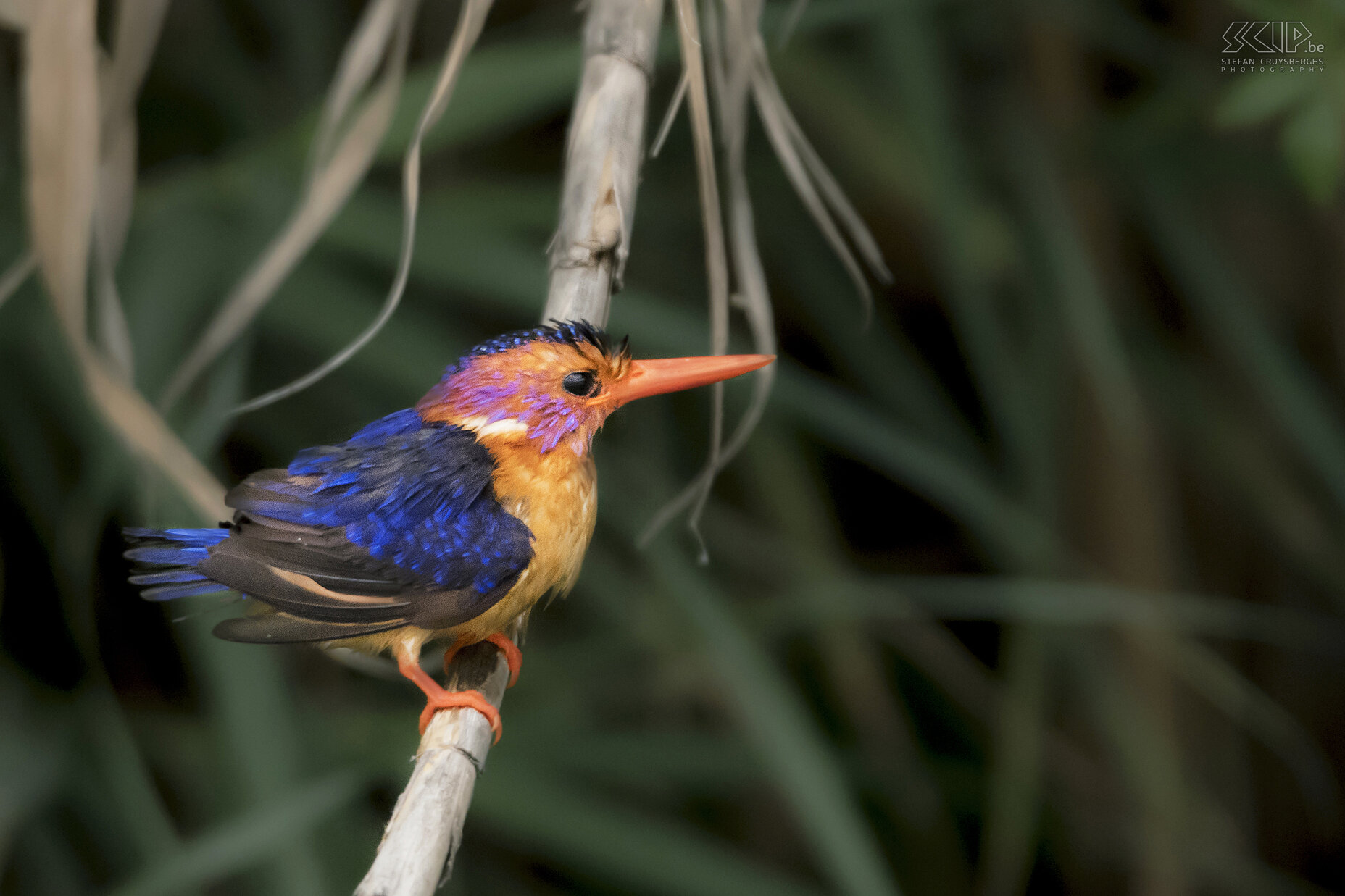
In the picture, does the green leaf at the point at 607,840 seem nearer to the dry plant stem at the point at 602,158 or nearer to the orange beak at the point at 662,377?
the orange beak at the point at 662,377

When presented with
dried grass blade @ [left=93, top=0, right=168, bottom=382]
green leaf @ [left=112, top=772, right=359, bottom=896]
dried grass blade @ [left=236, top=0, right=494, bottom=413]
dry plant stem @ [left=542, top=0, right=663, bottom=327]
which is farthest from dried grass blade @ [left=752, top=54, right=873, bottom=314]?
green leaf @ [left=112, top=772, right=359, bottom=896]

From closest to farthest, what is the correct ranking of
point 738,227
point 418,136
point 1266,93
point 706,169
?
1. point 418,136
2. point 706,169
3. point 738,227
4. point 1266,93

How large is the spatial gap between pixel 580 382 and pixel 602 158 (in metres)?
0.25

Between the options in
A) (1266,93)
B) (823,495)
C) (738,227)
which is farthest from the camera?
(823,495)

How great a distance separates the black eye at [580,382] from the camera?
1.16 meters

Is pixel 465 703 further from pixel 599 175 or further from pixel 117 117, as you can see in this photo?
pixel 117 117

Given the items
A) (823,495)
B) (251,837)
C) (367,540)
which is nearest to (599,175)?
(367,540)

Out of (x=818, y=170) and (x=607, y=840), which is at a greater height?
(x=818, y=170)

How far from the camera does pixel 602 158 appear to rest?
43.8 inches

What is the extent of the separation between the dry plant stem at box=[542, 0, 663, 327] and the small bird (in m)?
0.05

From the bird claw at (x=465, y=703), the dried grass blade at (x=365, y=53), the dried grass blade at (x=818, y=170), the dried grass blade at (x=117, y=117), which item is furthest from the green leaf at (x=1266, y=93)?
the dried grass blade at (x=117, y=117)

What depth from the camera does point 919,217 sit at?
2.43 meters

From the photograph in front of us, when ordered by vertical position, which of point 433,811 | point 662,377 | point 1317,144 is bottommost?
point 433,811

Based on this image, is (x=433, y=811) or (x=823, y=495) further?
(x=823, y=495)
